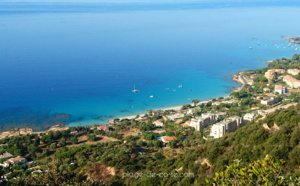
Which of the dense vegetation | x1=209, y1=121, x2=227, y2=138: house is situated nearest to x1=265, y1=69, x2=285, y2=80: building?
x1=209, y1=121, x2=227, y2=138: house

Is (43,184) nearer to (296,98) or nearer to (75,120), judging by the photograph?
(75,120)

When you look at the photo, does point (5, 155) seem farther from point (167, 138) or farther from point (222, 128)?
point (222, 128)

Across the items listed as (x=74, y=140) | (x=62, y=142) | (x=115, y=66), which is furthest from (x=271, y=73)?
(x=62, y=142)

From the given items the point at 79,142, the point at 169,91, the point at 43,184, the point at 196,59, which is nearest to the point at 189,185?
the point at 43,184

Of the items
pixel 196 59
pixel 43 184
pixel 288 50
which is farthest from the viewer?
pixel 288 50

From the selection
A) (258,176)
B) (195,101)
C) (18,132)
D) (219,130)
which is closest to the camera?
(258,176)

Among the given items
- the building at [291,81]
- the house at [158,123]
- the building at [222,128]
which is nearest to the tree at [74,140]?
the house at [158,123]

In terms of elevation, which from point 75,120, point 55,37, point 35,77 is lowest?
point 75,120
